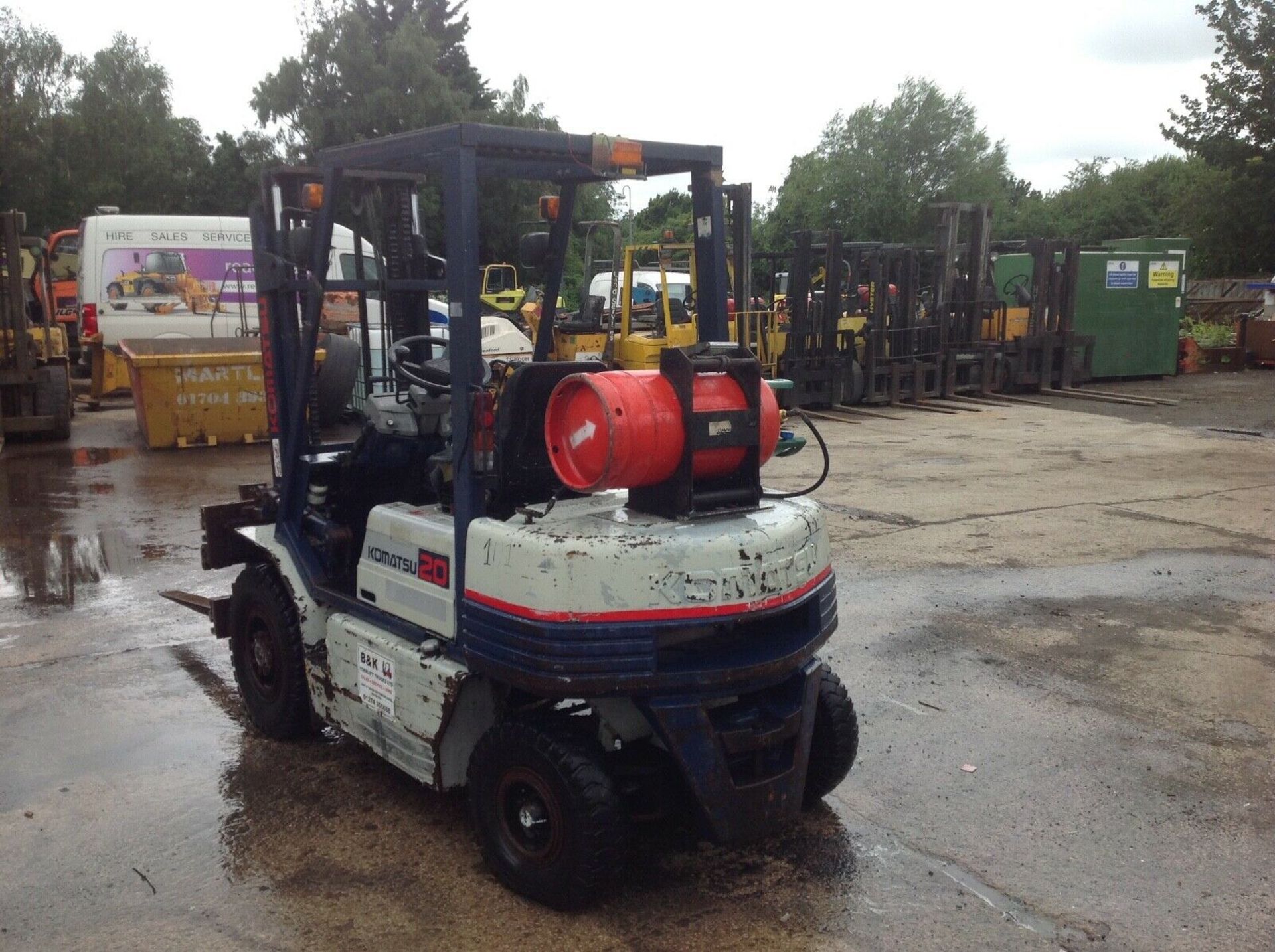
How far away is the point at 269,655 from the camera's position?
5.03 meters

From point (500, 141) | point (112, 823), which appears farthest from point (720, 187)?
point (112, 823)

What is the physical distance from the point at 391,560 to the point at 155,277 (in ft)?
41.4

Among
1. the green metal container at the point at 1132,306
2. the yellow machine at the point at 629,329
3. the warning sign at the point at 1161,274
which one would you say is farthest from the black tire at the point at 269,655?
the warning sign at the point at 1161,274

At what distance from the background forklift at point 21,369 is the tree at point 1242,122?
31.3 meters

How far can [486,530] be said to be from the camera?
143 inches

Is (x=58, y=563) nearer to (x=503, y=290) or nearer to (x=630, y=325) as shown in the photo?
(x=630, y=325)

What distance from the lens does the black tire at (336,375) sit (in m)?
5.18

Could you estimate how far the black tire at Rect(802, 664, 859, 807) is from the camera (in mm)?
4258

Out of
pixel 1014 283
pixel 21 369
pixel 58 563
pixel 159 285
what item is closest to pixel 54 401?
pixel 21 369

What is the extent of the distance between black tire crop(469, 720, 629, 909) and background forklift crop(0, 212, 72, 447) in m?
11.0

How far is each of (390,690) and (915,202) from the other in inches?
1734

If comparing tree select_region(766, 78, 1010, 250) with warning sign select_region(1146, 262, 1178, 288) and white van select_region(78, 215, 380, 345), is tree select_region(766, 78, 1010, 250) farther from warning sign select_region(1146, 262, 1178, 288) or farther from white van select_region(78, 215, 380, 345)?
white van select_region(78, 215, 380, 345)

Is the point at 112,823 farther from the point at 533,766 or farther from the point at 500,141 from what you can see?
the point at 500,141

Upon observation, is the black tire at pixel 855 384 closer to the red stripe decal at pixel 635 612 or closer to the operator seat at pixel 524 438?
the operator seat at pixel 524 438
